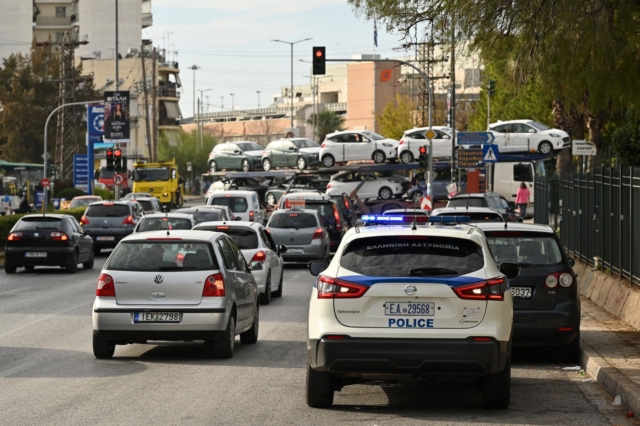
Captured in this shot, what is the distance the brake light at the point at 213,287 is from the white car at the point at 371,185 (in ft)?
149

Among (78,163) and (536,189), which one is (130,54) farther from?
(536,189)

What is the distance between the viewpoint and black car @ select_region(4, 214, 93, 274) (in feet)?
98.8

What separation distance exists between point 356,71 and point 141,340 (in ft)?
447

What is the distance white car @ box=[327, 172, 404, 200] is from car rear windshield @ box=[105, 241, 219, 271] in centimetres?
4505

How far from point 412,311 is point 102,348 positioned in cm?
534

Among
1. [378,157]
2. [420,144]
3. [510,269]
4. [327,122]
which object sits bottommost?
[510,269]

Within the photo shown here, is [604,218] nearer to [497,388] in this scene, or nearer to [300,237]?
[497,388]

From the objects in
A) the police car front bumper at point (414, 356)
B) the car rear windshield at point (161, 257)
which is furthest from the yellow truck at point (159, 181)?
the police car front bumper at point (414, 356)

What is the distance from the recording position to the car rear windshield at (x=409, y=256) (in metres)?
9.71

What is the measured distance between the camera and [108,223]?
37938 millimetres

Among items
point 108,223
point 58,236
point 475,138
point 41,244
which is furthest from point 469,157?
point 41,244

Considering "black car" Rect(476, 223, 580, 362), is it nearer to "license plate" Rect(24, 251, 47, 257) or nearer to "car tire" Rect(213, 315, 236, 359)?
"car tire" Rect(213, 315, 236, 359)

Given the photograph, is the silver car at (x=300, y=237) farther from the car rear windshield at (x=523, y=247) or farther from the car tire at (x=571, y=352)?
the car tire at (x=571, y=352)

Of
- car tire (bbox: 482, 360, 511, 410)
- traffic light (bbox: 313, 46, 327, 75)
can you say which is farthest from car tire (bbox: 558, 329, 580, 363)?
traffic light (bbox: 313, 46, 327, 75)
